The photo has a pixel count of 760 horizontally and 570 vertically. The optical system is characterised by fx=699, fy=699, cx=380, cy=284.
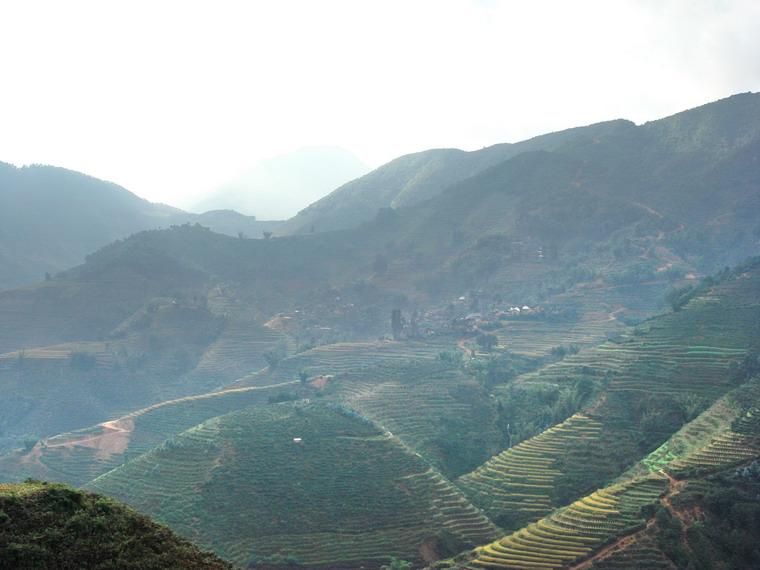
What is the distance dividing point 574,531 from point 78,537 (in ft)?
91.2

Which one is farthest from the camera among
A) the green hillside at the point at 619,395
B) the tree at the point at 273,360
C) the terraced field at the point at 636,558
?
the tree at the point at 273,360

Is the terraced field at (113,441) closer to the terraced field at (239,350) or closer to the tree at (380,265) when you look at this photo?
the terraced field at (239,350)

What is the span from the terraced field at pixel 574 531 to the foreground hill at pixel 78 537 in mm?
21953

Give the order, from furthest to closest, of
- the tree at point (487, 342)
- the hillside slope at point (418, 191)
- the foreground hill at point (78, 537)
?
1. the hillside slope at point (418, 191)
2. the tree at point (487, 342)
3. the foreground hill at point (78, 537)

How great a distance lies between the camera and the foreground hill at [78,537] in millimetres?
17328

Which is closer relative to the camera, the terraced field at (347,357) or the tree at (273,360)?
the terraced field at (347,357)

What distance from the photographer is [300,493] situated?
48.2 m

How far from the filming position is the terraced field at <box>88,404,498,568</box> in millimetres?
43531

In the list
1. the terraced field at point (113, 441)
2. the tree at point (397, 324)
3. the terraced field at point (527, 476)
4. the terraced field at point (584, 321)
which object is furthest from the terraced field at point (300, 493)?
the tree at point (397, 324)

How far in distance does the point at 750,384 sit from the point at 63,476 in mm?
60338

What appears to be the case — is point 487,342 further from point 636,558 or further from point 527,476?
point 636,558

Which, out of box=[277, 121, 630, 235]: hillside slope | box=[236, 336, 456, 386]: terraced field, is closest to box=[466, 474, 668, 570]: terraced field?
box=[236, 336, 456, 386]: terraced field

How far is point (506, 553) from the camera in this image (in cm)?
3731

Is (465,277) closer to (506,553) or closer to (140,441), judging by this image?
(140,441)
